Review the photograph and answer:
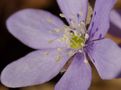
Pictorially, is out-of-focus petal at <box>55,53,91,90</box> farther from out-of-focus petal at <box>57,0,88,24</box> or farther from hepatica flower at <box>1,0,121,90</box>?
out-of-focus petal at <box>57,0,88,24</box>

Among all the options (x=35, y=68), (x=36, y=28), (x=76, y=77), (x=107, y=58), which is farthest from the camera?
(x=36, y=28)

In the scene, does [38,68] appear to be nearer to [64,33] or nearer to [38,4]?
[64,33]

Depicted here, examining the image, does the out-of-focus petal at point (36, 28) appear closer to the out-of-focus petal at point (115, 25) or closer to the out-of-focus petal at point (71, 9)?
the out-of-focus petal at point (71, 9)

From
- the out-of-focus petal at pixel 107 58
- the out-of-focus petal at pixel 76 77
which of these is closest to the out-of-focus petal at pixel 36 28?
the out-of-focus petal at pixel 76 77

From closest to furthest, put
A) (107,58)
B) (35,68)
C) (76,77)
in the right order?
(107,58), (76,77), (35,68)

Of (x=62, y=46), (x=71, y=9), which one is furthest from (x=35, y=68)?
(x=71, y=9)

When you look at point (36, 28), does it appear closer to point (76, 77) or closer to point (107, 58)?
point (76, 77)

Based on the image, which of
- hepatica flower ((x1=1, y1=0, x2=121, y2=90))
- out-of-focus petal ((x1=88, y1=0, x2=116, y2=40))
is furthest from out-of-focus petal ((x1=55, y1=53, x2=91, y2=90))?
out-of-focus petal ((x1=88, y1=0, x2=116, y2=40))
